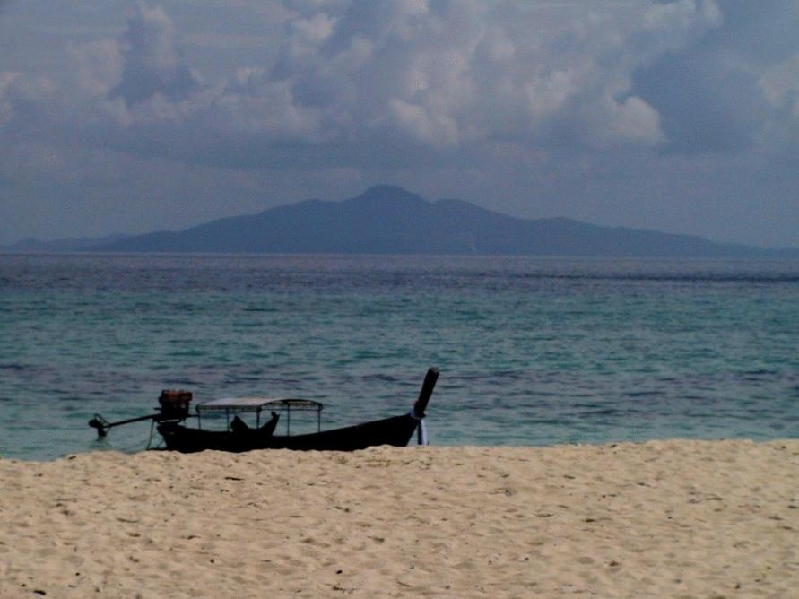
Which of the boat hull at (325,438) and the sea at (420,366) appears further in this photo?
the sea at (420,366)

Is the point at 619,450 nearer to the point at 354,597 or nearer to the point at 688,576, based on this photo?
the point at 688,576

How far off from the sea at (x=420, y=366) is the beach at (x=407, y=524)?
7084mm

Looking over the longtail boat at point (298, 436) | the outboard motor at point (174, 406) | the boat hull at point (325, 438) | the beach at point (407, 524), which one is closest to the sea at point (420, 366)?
the outboard motor at point (174, 406)

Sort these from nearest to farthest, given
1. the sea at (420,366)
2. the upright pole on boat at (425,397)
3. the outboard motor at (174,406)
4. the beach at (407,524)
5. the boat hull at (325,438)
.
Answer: the beach at (407,524) → the boat hull at (325,438) → the upright pole on boat at (425,397) → the outboard motor at (174,406) → the sea at (420,366)

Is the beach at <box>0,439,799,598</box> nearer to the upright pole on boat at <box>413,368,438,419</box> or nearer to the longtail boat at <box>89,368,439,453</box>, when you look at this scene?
the longtail boat at <box>89,368,439,453</box>

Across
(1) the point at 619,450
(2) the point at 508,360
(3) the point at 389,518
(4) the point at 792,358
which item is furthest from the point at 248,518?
(4) the point at 792,358

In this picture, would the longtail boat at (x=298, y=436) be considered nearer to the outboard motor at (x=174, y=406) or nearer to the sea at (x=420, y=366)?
the outboard motor at (x=174, y=406)

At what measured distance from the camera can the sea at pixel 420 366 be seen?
86.3 ft

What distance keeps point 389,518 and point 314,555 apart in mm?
1823

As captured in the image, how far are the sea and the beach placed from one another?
7084 mm

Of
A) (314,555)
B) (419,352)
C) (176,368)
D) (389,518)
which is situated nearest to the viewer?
(314,555)

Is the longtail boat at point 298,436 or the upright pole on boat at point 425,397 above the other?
the upright pole on boat at point 425,397

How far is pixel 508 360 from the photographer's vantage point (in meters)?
43.6

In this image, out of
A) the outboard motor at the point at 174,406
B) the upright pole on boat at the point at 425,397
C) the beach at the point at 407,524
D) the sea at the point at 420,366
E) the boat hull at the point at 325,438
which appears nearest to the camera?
the beach at the point at 407,524
